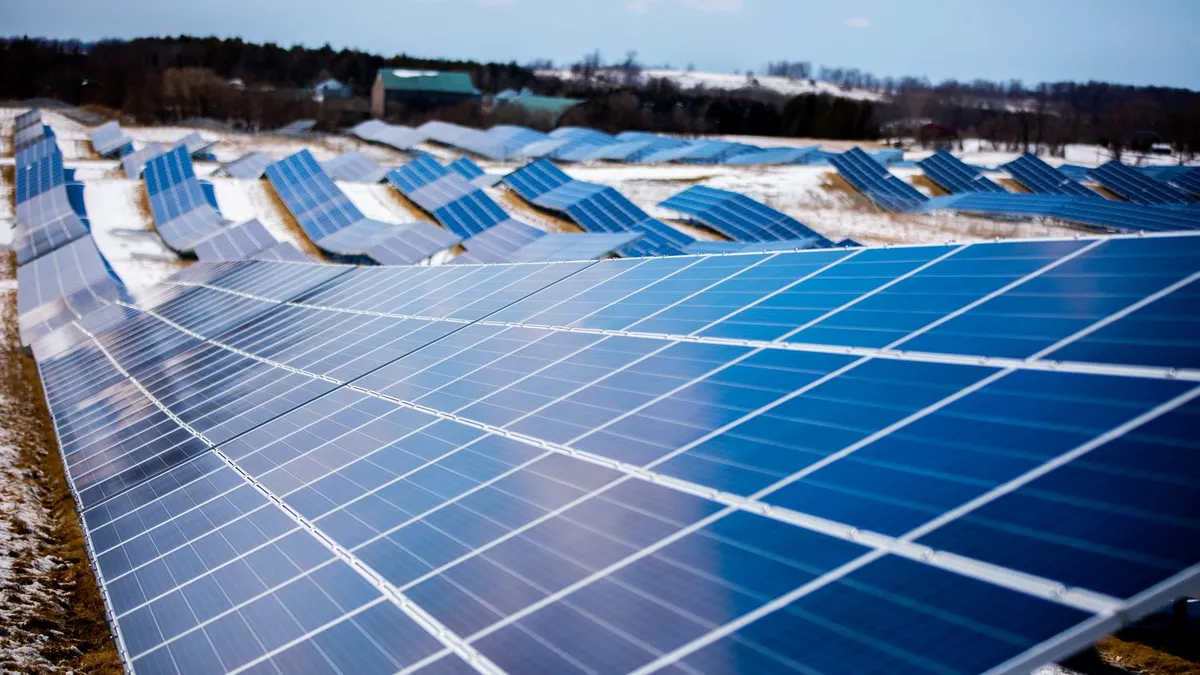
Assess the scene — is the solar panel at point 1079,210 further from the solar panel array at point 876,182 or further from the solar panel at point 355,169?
the solar panel at point 355,169

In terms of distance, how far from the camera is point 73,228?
163ft

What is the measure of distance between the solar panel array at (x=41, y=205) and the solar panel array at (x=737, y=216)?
34542 mm

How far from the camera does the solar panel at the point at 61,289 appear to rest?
33344 mm

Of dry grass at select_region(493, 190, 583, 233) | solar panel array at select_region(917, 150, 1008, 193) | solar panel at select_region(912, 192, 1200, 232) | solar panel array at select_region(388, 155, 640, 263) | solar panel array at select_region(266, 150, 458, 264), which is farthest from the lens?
solar panel array at select_region(917, 150, 1008, 193)

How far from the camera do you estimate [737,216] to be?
56562 mm

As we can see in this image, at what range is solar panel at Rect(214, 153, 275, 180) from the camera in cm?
7375

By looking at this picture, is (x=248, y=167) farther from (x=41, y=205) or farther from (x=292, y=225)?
(x=292, y=225)

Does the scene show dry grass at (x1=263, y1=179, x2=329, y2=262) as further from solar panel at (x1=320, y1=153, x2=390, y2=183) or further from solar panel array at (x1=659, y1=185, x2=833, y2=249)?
solar panel array at (x1=659, y1=185, x2=833, y2=249)

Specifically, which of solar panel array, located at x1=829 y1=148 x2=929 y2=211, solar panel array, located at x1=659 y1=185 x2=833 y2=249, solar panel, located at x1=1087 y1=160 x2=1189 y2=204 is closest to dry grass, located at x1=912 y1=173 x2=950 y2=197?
solar panel array, located at x1=829 y1=148 x2=929 y2=211

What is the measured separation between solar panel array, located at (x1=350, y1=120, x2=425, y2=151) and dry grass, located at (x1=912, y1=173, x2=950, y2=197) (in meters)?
52.4

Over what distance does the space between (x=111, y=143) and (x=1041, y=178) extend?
270 feet

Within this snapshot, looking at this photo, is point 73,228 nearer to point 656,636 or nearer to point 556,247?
point 556,247

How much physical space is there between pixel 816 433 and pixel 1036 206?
182 feet

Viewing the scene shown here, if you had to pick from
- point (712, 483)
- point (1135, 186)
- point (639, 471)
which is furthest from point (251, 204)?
point (1135, 186)
